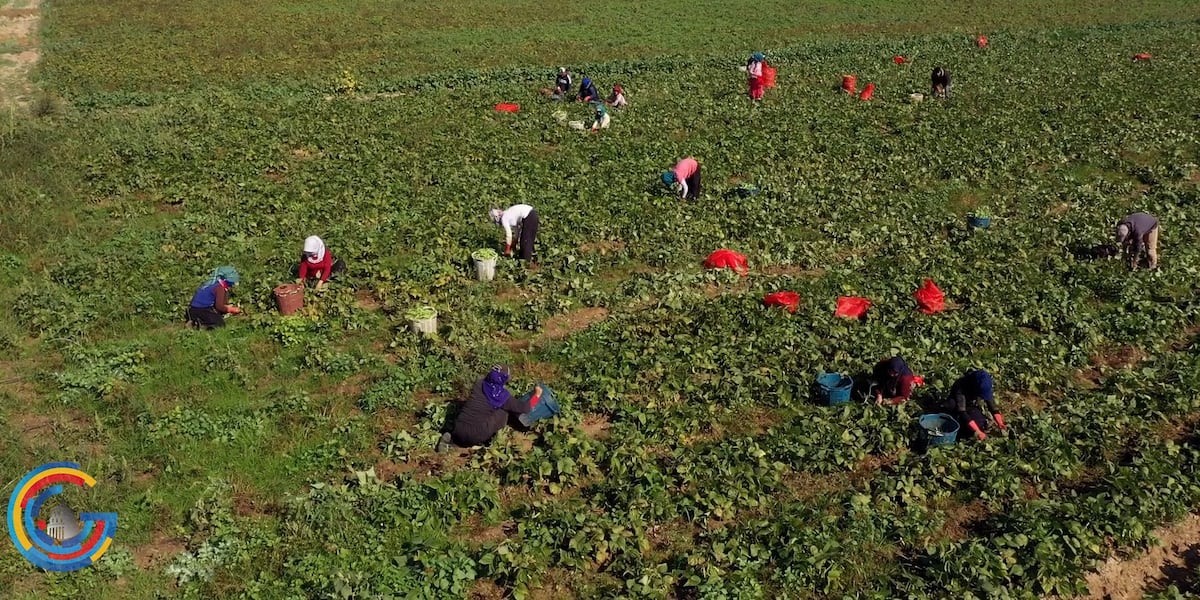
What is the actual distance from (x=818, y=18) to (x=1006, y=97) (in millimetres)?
19088

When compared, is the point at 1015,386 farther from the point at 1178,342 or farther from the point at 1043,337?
the point at 1178,342

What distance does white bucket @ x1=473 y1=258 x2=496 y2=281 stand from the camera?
44.5 ft

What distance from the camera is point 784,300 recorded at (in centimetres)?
1255

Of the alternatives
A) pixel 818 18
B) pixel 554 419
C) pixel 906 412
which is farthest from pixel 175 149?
pixel 818 18

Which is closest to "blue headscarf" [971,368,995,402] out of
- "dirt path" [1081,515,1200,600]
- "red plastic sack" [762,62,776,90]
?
"dirt path" [1081,515,1200,600]

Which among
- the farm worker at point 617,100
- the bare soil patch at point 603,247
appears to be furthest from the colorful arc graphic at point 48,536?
the farm worker at point 617,100

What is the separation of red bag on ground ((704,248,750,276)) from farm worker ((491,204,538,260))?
3.11 metres

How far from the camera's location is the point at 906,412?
32.3 ft

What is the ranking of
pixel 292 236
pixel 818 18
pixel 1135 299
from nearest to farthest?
1. pixel 1135 299
2. pixel 292 236
3. pixel 818 18

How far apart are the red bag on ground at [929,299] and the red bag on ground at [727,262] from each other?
2.86 meters

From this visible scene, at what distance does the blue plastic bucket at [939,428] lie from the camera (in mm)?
9219

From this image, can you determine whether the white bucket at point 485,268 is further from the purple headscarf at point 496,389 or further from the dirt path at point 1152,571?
the dirt path at point 1152,571

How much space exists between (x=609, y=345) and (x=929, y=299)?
5064mm

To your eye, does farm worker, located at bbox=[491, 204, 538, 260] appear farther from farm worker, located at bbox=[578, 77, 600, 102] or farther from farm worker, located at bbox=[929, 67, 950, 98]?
farm worker, located at bbox=[929, 67, 950, 98]
